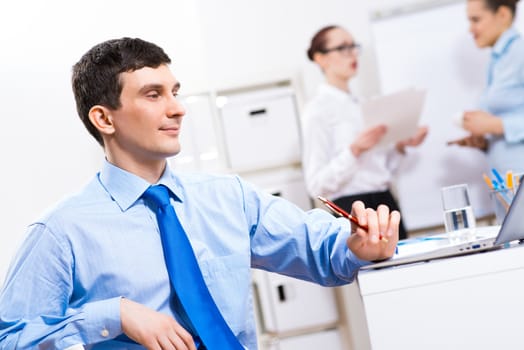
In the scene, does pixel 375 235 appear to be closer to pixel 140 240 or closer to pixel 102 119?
pixel 140 240

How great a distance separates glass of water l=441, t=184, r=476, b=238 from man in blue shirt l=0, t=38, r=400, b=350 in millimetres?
326

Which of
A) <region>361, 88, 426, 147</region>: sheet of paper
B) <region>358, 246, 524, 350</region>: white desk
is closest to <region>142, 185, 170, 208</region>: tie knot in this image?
<region>358, 246, 524, 350</region>: white desk

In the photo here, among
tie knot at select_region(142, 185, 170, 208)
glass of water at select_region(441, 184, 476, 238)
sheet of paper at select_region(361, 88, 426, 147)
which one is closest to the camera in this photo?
tie knot at select_region(142, 185, 170, 208)

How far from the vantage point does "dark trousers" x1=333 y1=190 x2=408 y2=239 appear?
3.15 meters

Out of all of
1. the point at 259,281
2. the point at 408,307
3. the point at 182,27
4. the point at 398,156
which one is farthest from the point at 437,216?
the point at 408,307

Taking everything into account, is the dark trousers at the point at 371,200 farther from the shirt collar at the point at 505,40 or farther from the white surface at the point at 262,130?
the shirt collar at the point at 505,40

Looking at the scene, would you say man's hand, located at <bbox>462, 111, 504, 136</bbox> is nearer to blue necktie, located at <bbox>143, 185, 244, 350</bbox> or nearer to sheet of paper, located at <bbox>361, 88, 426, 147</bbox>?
sheet of paper, located at <bbox>361, 88, 426, 147</bbox>

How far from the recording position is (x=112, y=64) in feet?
4.95

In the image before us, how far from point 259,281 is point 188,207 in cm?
195

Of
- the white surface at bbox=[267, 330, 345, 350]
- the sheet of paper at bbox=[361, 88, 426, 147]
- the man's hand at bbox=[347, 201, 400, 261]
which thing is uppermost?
the sheet of paper at bbox=[361, 88, 426, 147]

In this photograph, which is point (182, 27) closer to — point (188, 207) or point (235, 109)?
point (235, 109)

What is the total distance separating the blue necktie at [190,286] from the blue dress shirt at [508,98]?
6.55 feet

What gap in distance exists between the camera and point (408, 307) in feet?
3.82

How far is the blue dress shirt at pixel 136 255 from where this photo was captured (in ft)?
4.24
